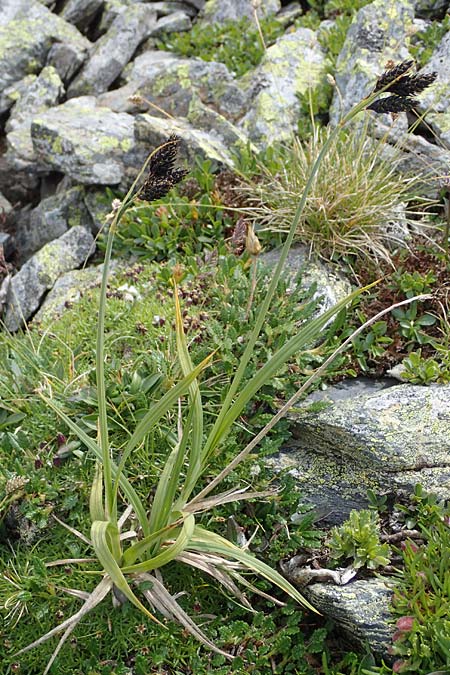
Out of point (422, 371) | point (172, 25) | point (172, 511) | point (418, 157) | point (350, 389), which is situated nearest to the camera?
point (172, 511)

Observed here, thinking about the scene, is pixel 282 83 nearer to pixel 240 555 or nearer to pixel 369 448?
pixel 369 448

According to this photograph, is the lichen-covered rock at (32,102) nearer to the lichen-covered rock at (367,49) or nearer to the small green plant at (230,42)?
the small green plant at (230,42)

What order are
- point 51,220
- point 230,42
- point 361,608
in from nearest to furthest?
point 361,608
point 51,220
point 230,42

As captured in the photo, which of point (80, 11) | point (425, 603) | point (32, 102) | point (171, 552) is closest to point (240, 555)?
point (171, 552)

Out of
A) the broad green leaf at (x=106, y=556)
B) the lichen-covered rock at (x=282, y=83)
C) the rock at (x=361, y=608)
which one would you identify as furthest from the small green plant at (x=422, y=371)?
the lichen-covered rock at (x=282, y=83)

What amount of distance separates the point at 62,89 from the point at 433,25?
4.26 meters

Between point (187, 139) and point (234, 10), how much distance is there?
133 inches

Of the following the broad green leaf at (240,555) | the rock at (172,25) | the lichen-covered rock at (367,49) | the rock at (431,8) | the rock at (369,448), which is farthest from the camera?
the rock at (172,25)

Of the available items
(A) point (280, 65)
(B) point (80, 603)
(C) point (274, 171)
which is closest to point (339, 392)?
(B) point (80, 603)

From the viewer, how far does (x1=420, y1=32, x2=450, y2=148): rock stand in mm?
5434

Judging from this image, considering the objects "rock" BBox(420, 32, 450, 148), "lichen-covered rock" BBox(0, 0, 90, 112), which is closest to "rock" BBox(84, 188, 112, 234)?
"lichen-covered rock" BBox(0, 0, 90, 112)

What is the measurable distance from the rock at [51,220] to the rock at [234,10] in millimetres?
3305

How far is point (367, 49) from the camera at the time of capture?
614 cm

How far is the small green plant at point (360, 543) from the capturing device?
3.07 m
